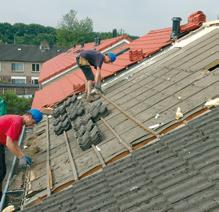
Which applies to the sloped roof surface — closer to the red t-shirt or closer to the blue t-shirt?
the red t-shirt

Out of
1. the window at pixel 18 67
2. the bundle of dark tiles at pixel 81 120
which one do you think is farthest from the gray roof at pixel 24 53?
the bundle of dark tiles at pixel 81 120

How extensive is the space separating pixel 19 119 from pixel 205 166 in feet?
10.3

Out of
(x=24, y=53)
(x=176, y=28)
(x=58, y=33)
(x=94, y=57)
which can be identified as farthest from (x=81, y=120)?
(x=58, y=33)

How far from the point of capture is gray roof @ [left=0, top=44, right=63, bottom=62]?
60.2 meters

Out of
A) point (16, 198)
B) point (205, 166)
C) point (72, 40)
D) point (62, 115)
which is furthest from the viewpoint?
point (72, 40)

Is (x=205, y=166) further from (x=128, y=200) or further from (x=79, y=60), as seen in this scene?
(x=79, y=60)

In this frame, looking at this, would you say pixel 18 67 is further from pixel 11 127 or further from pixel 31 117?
pixel 11 127

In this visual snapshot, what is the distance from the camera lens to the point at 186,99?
222 inches

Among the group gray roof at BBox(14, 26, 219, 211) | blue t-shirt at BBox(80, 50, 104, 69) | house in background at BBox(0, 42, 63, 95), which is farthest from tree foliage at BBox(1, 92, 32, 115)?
gray roof at BBox(14, 26, 219, 211)

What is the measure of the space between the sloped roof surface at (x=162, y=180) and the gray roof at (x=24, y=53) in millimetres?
57807

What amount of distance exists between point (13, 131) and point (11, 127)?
0.23 ft

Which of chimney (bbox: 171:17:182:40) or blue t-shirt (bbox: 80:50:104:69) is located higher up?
chimney (bbox: 171:17:182:40)

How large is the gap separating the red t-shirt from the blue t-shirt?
3641mm

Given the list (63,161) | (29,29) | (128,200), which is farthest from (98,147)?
Result: (29,29)
